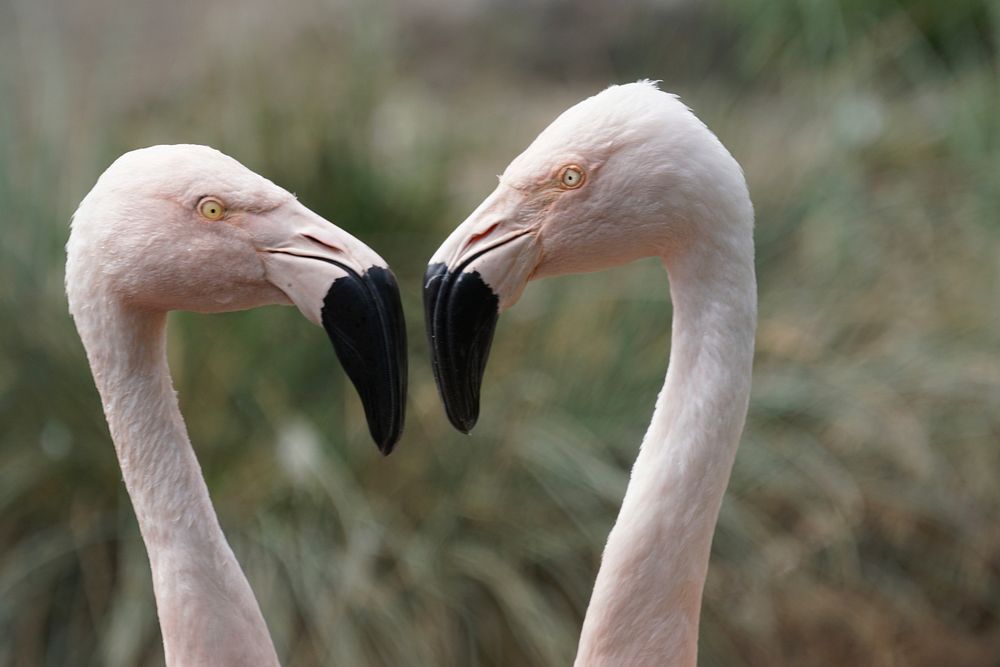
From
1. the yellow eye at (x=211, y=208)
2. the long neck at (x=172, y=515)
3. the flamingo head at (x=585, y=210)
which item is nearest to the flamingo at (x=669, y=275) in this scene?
the flamingo head at (x=585, y=210)

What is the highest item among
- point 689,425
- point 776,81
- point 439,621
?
point 776,81

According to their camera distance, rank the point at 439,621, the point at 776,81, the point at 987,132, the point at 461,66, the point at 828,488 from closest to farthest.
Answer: the point at 439,621, the point at 828,488, the point at 987,132, the point at 776,81, the point at 461,66

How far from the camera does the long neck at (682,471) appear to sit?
2.03 meters

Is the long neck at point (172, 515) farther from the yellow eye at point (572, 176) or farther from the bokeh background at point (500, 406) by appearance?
the bokeh background at point (500, 406)

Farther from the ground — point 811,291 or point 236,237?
point 236,237

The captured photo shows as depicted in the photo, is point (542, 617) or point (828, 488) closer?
point (542, 617)

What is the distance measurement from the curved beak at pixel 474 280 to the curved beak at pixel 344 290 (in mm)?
65

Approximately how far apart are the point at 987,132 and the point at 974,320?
98cm

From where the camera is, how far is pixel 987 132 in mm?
5207

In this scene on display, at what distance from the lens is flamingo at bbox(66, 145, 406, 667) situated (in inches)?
78.1

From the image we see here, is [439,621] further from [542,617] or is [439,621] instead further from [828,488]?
[828,488]

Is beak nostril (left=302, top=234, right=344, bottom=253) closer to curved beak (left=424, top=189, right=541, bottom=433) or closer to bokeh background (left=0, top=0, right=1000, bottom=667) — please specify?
curved beak (left=424, top=189, right=541, bottom=433)

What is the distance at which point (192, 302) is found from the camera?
2.06 meters

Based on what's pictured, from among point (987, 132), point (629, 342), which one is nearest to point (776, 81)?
point (987, 132)
